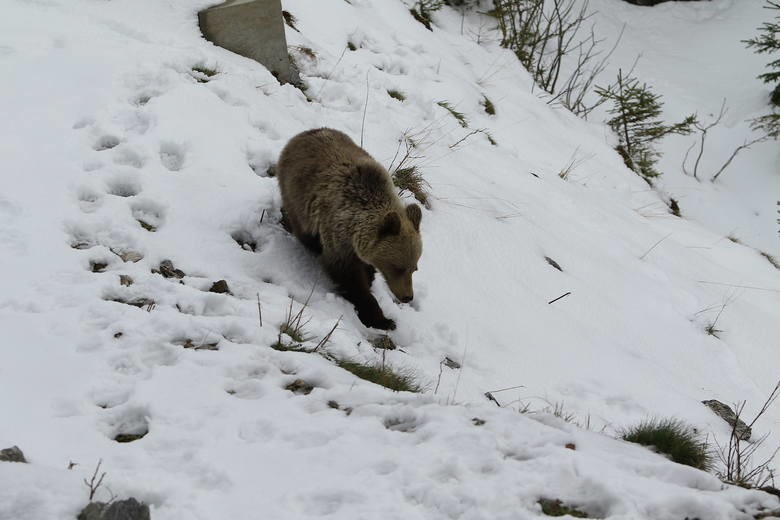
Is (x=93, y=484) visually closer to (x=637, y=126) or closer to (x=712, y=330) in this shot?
(x=712, y=330)

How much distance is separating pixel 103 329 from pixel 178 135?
97.5 inches

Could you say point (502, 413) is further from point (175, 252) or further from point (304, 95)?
point (304, 95)

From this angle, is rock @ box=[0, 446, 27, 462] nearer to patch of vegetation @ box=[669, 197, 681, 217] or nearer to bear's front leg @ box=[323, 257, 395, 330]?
bear's front leg @ box=[323, 257, 395, 330]

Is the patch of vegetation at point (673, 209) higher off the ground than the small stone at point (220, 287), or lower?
lower

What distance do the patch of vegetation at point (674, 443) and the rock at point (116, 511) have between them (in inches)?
99.5

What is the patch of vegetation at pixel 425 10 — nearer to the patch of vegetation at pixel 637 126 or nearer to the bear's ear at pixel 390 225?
the patch of vegetation at pixel 637 126

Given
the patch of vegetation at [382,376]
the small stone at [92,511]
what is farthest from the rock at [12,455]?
the patch of vegetation at [382,376]

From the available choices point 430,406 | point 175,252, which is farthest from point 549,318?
point 175,252

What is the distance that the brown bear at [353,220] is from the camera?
4.46m

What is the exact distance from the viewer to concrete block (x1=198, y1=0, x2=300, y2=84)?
21.4 feet

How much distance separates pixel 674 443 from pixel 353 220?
258 centimetres

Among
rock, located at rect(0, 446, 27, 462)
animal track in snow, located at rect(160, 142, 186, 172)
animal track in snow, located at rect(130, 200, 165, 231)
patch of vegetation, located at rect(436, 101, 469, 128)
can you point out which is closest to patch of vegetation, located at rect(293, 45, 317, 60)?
patch of vegetation, located at rect(436, 101, 469, 128)

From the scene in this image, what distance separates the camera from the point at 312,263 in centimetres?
489

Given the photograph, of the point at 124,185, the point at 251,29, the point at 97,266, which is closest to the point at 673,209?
the point at 251,29
